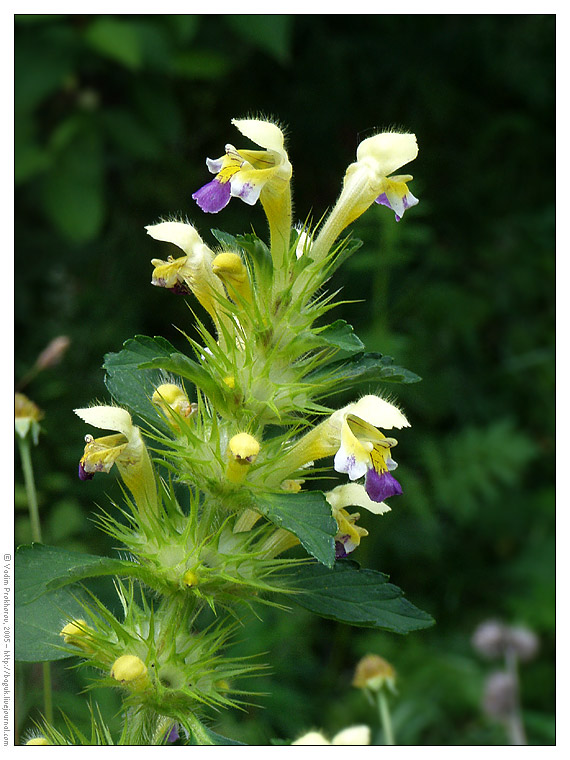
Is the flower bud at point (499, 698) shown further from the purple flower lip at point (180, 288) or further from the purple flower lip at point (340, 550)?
the purple flower lip at point (180, 288)

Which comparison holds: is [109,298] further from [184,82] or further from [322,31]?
[322,31]

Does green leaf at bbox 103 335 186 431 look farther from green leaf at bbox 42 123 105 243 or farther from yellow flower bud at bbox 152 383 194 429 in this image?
green leaf at bbox 42 123 105 243

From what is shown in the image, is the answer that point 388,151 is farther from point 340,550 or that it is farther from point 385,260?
point 385,260

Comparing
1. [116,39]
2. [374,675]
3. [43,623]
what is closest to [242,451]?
[43,623]

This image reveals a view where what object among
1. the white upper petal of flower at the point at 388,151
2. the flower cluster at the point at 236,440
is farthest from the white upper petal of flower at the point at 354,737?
the white upper petal of flower at the point at 388,151

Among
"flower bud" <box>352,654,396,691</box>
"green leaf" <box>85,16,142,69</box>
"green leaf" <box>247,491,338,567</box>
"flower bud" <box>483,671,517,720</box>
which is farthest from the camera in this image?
"green leaf" <box>85,16,142,69</box>

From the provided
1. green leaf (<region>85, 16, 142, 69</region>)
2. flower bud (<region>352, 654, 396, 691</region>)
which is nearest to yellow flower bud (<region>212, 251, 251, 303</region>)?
flower bud (<region>352, 654, 396, 691</region>)
